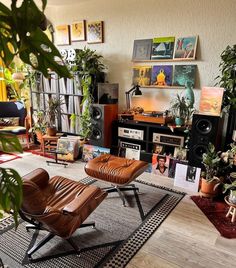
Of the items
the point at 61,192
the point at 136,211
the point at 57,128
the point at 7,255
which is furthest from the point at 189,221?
the point at 57,128

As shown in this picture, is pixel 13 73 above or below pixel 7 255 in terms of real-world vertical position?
above

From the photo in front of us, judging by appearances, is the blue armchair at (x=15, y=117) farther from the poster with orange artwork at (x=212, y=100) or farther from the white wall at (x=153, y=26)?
the poster with orange artwork at (x=212, y=100)

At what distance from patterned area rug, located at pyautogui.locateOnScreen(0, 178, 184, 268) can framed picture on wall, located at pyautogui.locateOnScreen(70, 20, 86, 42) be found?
2673 millimetres

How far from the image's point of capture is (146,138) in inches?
123

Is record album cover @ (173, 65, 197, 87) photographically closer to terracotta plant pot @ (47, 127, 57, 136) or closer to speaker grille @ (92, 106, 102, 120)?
speaker grille @ (92, 106, 102, 120)

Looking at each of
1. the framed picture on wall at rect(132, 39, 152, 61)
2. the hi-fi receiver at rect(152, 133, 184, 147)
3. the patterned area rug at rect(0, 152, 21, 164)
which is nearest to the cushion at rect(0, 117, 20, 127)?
the patterned area rug at rect(0, 152, 21, 164)

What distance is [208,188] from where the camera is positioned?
7.85 feet

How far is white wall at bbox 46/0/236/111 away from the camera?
271 cm

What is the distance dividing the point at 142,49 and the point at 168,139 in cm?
134

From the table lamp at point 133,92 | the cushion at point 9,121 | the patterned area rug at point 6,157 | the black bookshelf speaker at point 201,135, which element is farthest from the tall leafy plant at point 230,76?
the cushion at point 9,121

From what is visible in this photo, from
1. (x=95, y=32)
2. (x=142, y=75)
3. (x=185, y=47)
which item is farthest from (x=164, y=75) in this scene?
(x=95, y=32)

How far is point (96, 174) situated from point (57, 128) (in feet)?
6.35

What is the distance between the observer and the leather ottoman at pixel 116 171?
2154mm

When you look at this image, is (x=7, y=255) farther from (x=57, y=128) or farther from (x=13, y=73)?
(x=13, y=73)
